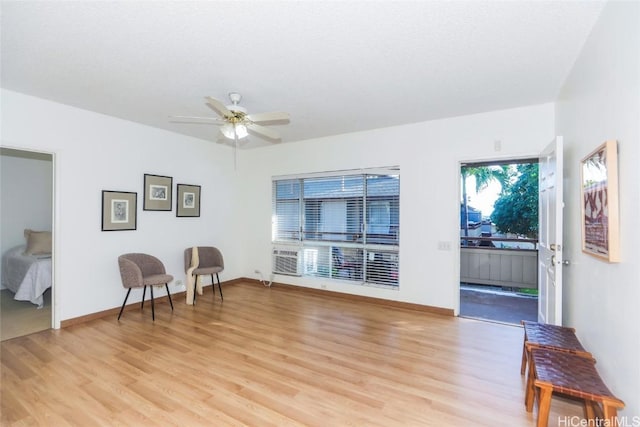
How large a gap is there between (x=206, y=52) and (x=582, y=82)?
302cm

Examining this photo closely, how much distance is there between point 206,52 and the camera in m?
2.46

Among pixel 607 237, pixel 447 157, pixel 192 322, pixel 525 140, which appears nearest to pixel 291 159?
pixel 447 157

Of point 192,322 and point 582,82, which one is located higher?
point 582,82

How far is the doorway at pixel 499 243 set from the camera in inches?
190

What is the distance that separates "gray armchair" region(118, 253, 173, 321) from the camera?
3.88 metres

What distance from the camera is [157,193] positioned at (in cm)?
466

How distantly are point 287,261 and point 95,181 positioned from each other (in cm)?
315

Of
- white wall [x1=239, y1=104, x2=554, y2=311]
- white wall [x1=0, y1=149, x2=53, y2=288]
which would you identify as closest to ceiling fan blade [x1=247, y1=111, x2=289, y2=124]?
white wall [x1=239, y1=104, x2=554, y2=311]

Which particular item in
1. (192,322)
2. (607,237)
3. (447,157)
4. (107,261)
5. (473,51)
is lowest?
(192,322)

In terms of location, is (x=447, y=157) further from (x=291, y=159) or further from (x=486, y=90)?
(x=291, y=159)

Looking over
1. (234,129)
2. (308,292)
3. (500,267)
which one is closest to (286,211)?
(308,292)

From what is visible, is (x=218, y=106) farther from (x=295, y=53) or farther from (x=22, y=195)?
(x=22, y=195)

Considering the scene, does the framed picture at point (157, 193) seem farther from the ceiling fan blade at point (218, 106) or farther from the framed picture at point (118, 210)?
the ceiling fan blade at point (218, 106)

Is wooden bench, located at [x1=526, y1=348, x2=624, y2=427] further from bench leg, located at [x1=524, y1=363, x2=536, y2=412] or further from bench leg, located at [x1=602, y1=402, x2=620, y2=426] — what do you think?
bench leg, located at [x1=524, y1=363, x2=536, y2=412]
